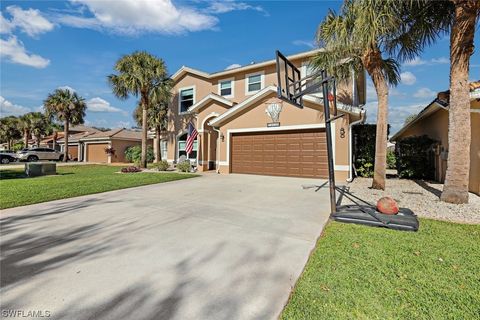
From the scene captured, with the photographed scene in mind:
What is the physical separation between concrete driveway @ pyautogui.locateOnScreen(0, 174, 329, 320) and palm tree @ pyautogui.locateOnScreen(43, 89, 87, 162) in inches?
1143

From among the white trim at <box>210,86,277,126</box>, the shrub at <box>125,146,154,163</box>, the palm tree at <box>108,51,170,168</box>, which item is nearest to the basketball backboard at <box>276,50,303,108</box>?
the white trim at <box>210,86,277,126</box>

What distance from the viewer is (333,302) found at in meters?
2.40

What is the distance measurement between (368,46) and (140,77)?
15.9 m

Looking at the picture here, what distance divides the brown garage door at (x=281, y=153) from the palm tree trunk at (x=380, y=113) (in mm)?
3103

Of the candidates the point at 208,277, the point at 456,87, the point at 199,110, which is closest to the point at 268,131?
the point at 199,110

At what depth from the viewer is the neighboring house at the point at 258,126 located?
1171cm

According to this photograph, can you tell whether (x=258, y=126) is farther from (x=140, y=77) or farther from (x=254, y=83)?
(x=140, y=77)

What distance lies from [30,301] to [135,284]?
100 cm

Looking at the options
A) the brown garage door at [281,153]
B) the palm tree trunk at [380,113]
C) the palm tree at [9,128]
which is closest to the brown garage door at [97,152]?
the palm tree at [9,128]

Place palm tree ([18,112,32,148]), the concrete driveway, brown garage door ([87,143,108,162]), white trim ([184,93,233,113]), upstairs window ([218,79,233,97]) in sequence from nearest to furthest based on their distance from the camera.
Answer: the concrete driveway → white trim ([184,93,233,113]) → upstairs window ([218,79,233,97]) → brown garage door ([87,143,108,162]) → palm tree ([18,112,32,148])

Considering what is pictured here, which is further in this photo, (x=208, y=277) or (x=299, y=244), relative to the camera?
(x=299, y=244)

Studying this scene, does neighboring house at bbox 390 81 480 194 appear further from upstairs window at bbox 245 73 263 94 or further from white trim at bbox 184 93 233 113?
white trim at bbox 184 93 233 113

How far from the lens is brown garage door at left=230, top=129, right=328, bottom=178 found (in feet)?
38.7

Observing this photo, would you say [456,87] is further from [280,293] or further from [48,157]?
[48,157]
